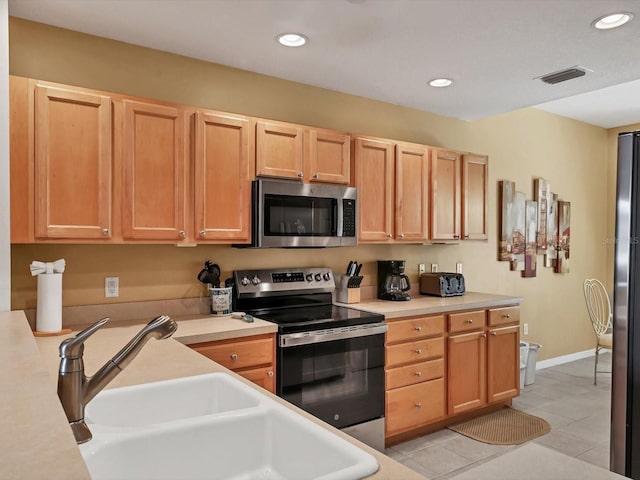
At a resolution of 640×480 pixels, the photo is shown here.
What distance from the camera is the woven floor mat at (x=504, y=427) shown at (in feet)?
11.4

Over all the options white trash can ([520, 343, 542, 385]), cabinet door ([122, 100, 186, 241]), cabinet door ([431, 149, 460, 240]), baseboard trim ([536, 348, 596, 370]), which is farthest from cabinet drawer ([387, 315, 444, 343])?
baseboard trim ([536, 348, 596, 370])

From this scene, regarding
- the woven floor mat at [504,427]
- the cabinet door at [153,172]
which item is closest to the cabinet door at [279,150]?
the cabinet door at [153,172]

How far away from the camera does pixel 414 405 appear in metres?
3.39

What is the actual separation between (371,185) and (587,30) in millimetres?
1619

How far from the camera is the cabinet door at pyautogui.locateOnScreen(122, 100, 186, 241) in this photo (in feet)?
8.36

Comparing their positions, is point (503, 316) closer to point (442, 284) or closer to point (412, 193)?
point (442, 284)

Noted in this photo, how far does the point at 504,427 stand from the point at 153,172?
3146mm

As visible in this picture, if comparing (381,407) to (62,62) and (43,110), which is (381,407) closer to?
(43,110)

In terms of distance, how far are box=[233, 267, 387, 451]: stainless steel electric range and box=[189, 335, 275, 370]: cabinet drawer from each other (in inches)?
3.0

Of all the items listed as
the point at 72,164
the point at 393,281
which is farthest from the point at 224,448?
the point at 393,281

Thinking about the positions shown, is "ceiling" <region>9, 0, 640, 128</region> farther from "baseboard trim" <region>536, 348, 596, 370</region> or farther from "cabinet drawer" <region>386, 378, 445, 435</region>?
"baseboard trim" <region>536, 348, 596, 370</region>

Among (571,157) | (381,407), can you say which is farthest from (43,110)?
(571,157)

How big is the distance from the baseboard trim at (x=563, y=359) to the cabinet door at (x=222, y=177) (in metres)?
4.05

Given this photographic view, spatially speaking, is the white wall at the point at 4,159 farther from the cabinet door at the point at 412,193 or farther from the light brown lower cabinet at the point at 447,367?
the cabinet door at the point at 412,193
